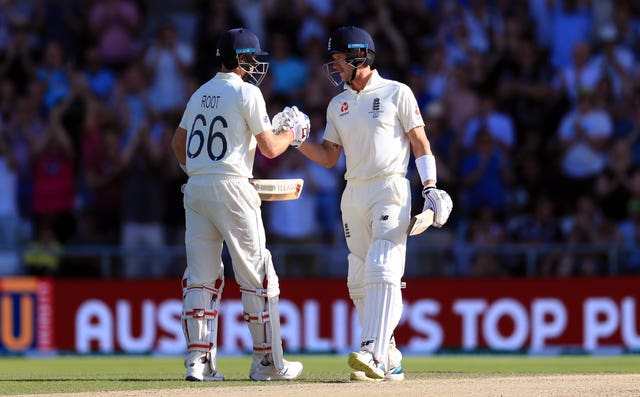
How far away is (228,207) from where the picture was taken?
397 inches

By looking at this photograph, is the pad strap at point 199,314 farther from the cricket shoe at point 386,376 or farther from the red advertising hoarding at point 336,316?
the red advertising hoarding at point 336,316

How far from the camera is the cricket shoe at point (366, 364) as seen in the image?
9.68 meters

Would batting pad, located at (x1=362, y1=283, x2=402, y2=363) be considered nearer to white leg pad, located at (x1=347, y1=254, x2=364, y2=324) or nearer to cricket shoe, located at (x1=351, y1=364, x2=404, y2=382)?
cricket shoe, located at (x1=351, y1=364, x2=404, y2=382)

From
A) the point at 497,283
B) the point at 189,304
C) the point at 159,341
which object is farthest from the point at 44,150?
the point at 189,304

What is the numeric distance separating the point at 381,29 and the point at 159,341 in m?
5.33

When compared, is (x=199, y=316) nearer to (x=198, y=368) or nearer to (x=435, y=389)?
(x=198, y=368)

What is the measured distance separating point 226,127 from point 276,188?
66 cm

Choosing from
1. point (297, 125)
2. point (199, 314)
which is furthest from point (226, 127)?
point (199, 314)

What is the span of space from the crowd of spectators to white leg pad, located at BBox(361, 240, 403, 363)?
7131mm

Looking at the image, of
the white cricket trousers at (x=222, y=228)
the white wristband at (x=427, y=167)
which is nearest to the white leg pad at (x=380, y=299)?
the white wristband at (x=427, y=167)

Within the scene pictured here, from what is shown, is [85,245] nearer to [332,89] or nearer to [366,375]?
[332,89]

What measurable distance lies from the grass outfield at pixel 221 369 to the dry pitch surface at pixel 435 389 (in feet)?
1.46

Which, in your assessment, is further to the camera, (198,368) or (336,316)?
(336,316)

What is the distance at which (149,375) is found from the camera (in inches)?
460
